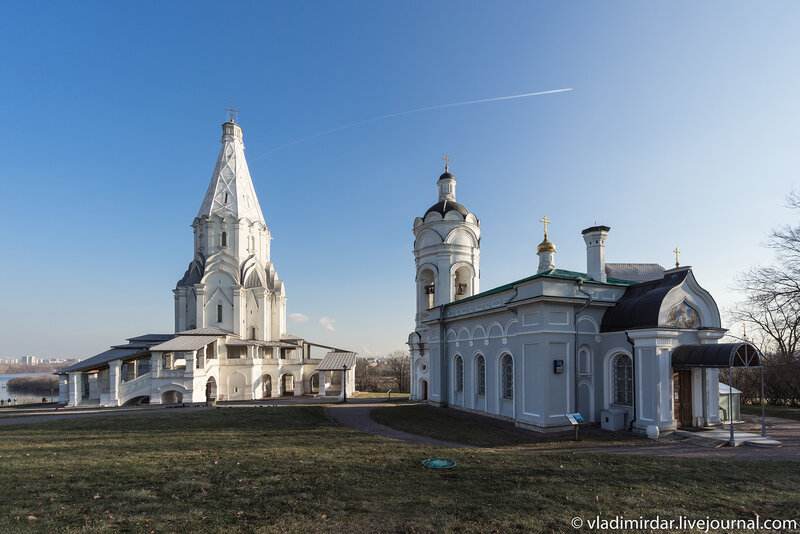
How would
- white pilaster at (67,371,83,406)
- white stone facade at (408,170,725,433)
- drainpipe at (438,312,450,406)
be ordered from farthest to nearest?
1. white pilaster at (67,371,83,406)
2. drainpipe at (438,312,450,406)
3. white stone facade at (408,170,725,433)

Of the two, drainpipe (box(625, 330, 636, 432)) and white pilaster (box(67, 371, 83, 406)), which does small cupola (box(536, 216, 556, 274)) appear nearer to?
drainpipe (box(625, 330, 636, 432))

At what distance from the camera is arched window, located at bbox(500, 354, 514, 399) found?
18.0 meters

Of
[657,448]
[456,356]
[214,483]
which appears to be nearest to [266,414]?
[456,356]

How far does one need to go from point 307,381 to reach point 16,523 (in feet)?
113

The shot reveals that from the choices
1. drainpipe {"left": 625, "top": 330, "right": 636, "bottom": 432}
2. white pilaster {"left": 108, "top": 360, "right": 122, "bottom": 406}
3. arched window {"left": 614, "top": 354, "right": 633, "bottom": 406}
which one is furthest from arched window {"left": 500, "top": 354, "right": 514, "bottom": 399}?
white pilaster {"left": 108, "top": 360, "right": 122, "bottom": 406}

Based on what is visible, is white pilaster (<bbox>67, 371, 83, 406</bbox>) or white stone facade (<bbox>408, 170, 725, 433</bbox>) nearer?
white stone facade (<bbox>408, 170, 725, 433</bbox>)

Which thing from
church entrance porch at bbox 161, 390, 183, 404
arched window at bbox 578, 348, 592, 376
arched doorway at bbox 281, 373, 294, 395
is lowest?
arched doorway at bbox 281, 373, 294, 395

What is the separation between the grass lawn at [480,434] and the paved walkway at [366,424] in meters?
0.48

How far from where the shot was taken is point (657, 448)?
41.5 feet

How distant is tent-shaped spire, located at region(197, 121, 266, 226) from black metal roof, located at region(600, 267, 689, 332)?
34952 millimetres

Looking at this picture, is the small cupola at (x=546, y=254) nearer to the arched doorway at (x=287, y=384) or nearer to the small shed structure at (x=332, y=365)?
the small shed structure at (x=332, y=365)

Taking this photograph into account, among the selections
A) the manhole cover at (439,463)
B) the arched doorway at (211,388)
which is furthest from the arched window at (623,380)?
the arched doorway at (211,388)

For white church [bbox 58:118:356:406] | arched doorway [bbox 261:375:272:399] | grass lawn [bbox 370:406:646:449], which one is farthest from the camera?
arched doorway [bbox 261:375:272:399]

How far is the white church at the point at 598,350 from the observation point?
14.5m
